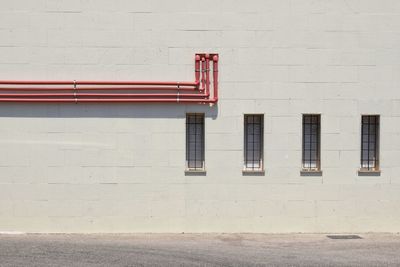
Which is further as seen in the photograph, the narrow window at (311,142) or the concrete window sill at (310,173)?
the narrow window at (311,142)

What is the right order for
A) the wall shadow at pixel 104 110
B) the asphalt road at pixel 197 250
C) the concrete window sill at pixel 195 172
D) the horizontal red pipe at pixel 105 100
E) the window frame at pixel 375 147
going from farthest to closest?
the window frame at pixel 375 147
the concrete window sill at pixel 195 172
the wall shadow at pixel 104 110
the horizontal red pipe at pixel 105 100
the asphalt road at pixel 197 250

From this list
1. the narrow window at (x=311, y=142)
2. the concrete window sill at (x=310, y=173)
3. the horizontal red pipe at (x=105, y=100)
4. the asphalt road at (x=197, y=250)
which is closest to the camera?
the asphalt road at (x=197, y=250)

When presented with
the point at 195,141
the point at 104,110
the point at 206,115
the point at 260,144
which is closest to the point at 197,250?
the point at 195,141

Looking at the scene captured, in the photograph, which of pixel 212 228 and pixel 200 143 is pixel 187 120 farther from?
pixel 212 228

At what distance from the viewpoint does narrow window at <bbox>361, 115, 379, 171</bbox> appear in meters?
13.9

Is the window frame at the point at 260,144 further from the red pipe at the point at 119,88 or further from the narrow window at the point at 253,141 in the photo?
the red pipe at the point at 119,88

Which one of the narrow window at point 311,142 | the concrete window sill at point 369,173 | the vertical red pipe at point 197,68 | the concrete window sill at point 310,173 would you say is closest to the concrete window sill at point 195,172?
the vertical red pipe at point 197,68

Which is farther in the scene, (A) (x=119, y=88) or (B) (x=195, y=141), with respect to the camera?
(B) (x=195, y=141)

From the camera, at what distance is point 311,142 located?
549 inches

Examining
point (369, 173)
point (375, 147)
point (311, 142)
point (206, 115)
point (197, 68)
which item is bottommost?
point (369, 173)

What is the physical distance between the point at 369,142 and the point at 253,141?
2292 mm

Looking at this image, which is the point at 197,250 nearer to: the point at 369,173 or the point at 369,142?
the point at 369,173

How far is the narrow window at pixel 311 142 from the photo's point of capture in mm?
13891

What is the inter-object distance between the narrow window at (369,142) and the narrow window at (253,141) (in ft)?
6.60
